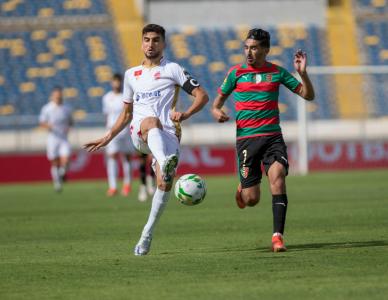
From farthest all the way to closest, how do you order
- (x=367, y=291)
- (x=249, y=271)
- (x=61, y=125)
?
1. (x=61, y=125)
2. (x=249, y=271)
3. (x=367, y=291)

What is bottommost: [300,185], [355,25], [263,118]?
[300,185]

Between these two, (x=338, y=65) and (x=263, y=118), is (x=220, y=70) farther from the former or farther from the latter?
(x=263, y=118)

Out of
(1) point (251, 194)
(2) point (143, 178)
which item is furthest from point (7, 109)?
(1) point (251, 194)

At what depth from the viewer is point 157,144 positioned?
9617 millimetres

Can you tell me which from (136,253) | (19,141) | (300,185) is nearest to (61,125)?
(19,141)

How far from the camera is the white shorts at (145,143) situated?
986cm

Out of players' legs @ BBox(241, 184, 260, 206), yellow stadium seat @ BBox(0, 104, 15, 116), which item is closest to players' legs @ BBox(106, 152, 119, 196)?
players' legs @ BBox(241, 184, 260, 206)

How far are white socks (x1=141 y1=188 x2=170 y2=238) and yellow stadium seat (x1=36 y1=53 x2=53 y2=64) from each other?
2818 cm

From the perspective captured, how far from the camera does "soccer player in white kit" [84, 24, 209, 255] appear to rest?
970 cm

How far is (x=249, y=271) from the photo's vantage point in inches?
323

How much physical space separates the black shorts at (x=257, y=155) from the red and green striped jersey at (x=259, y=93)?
0.08 metres

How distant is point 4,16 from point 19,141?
9.78 meters

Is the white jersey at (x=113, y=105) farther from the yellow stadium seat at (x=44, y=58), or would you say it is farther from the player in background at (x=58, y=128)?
the yellow stadium seat at (x=44, y=58)

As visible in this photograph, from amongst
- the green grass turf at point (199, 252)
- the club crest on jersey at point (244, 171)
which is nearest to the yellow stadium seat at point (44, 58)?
the green grass turf at point (199, 252)
